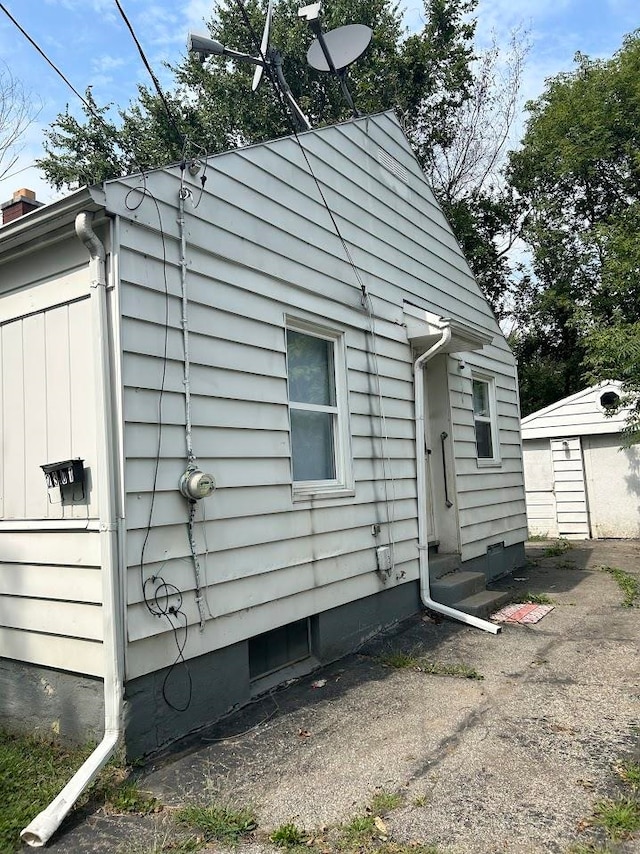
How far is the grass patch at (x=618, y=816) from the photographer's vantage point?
2828 millimetres

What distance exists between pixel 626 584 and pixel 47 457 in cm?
705

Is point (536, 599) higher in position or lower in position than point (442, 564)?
lower

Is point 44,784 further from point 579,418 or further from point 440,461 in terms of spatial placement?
point 579,418

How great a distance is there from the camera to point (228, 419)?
4570 mm

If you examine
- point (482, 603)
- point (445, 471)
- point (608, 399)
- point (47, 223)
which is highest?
point (47, 223)

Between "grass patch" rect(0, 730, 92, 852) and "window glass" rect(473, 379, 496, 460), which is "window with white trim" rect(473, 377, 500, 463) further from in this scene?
"grass patch" rect(0, 730, 92, 852)

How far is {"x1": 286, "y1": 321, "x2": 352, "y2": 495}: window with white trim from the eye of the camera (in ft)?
18.0

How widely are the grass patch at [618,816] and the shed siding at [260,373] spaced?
7.79ft

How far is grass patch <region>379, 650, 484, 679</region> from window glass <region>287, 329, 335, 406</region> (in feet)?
7.33

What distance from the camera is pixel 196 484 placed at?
402 cm

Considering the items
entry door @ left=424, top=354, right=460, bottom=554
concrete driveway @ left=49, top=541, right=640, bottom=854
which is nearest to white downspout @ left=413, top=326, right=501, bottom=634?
concrete driveway @ left=49, top=541, right=640, bottom=854

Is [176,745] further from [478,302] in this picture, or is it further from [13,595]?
[478,302]

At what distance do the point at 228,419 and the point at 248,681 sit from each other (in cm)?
184

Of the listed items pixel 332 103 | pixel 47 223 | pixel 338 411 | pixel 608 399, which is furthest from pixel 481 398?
pixel 332 103
